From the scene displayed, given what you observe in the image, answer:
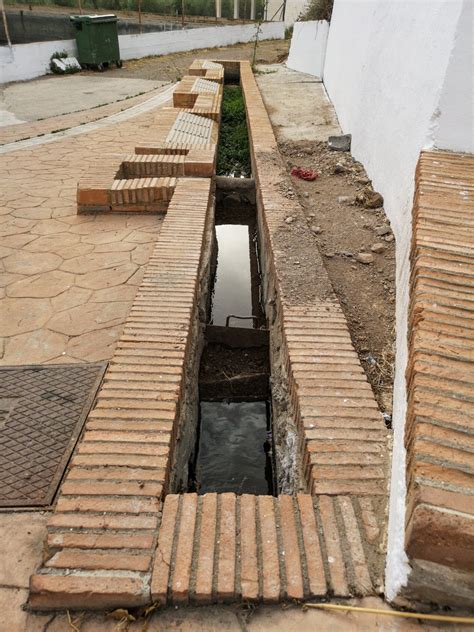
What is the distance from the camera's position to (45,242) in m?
4.21

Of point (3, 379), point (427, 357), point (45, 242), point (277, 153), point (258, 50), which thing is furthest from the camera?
point (258, 50)

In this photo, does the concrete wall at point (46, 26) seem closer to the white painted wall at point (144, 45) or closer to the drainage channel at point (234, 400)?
the white painted wall at point (144, 45)

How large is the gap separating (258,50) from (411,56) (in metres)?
17.4

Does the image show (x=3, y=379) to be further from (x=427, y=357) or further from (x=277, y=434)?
(x=427, y=357)

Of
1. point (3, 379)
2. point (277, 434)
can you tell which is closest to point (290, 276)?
point (277, 434)

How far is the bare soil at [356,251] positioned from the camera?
2.86 m

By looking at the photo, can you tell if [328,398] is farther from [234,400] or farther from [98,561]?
[234,400]

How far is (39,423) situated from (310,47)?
11256 millimetres

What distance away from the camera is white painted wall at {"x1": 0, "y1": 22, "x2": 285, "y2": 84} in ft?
42.2

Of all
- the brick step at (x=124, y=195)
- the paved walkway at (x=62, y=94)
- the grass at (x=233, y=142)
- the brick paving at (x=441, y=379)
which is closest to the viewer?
the brick paving at (x=441, y=379)

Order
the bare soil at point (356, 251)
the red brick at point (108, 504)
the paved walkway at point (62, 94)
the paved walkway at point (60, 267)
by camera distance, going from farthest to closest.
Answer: the paved walkway at point (62, 94)
the paved walkway at point (60, 267)
the bare soil at point (356, 251)
the red brick at point (108, 504)

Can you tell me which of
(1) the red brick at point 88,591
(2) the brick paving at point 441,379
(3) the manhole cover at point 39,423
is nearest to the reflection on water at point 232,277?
(3) the manhole cover at point 39,423

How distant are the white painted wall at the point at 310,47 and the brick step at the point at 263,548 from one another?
35.6ft

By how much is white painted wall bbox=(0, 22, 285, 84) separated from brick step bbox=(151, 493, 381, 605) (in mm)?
13991
